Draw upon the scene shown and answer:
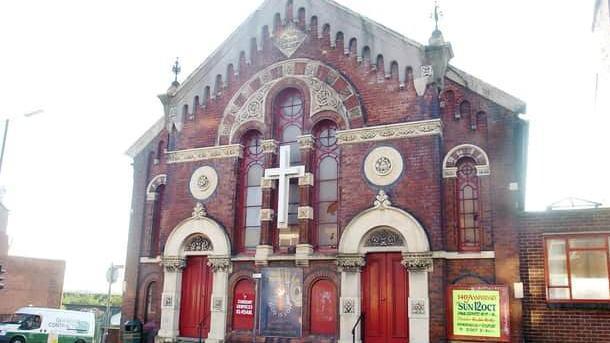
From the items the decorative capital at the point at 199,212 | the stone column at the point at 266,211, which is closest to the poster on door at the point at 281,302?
the stone column at the point at 266,211

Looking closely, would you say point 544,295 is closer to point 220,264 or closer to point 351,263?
point 351,263

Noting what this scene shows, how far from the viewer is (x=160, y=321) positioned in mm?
20672

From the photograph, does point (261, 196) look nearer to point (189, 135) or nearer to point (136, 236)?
point (189, 135)

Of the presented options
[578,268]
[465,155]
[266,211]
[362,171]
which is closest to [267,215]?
[266,211]

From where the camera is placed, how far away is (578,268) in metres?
15.7

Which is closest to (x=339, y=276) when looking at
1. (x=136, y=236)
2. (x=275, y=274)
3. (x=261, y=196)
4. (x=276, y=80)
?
(x=275, y=274)

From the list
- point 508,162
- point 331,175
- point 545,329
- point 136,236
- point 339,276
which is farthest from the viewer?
point 136,236

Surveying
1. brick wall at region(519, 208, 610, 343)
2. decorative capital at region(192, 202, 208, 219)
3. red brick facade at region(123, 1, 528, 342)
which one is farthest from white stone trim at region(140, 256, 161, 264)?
brick wall at region(519, 208, 610, 343)

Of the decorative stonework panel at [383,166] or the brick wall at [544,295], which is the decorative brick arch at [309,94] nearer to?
the decorative stonework panel at [383,166]

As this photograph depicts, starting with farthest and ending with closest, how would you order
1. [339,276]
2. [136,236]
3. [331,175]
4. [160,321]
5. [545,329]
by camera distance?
[136,236]
[160,321]
[331,175]
[339,276]
[545,329]

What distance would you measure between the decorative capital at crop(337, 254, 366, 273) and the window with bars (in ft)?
16.6

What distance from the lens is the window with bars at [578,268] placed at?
1541 centimetres

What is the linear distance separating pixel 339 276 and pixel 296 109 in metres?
5.98

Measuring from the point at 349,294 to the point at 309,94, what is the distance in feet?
22.0
